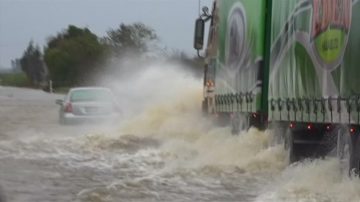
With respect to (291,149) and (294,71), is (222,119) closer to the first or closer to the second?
(291,149)

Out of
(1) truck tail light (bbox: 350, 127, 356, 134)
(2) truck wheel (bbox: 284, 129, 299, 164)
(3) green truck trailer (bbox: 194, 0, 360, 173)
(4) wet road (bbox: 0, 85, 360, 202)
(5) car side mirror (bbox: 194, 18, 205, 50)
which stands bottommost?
(4) wet road (bbox: 0, 85, 360, 202)

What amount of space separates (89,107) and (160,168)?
9675mm

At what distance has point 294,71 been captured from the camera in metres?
11.9

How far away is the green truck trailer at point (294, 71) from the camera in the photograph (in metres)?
9.52

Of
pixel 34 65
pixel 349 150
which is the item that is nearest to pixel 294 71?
pixel 349 150

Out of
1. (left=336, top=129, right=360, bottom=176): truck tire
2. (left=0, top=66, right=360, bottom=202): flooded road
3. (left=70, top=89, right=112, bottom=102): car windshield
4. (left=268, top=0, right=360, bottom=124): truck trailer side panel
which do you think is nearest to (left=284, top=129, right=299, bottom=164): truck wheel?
(left=0, top=66, right=360, bottom=202): flooded road

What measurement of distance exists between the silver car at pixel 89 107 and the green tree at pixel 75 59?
171ft

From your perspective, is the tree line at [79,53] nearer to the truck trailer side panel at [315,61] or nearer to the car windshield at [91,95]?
the car windshield at [91,95]

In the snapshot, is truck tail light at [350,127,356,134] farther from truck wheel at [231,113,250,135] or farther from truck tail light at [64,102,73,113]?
truck tail light at [64,102,73,113]

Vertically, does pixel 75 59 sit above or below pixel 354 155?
above

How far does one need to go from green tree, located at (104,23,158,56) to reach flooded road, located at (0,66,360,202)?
5944 centimetres

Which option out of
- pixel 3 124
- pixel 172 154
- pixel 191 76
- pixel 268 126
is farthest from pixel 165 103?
pixel 268 126

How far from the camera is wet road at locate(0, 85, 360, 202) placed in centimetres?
1074

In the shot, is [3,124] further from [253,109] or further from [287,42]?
[287,42]
